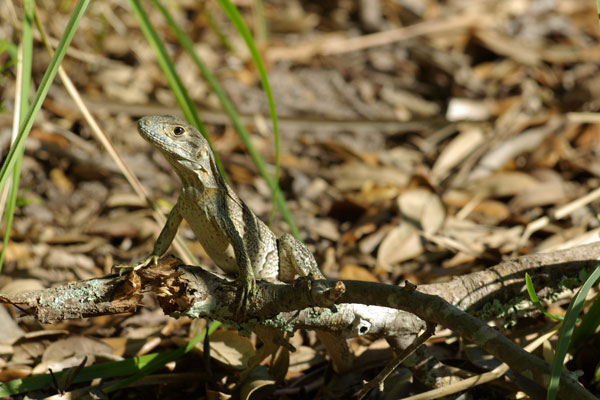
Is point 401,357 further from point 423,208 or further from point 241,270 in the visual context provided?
point 423,208

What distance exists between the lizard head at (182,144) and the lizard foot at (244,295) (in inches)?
26.9

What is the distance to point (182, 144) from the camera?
3055 millimetres

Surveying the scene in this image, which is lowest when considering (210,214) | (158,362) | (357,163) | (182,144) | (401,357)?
(357,163)

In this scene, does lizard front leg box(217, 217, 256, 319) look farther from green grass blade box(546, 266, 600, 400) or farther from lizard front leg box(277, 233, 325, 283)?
green grass blade box(546, 266, 600, 400)

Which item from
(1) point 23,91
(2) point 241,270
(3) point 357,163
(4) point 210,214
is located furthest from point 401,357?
(3) point 357,163

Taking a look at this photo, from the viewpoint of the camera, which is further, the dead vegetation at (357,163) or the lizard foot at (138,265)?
the dead vegetation at (357,163)

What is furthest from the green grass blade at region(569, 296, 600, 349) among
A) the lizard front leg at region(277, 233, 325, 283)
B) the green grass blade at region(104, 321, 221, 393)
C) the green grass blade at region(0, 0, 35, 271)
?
the green grass blade at region(0, 0, 35, 271)

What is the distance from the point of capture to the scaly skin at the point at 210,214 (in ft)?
9.79

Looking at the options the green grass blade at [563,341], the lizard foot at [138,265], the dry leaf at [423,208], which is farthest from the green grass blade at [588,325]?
the lizard foot at [138,265]

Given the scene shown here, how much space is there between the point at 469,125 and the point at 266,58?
230 cm

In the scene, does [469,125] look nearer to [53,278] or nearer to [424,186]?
[424,186]

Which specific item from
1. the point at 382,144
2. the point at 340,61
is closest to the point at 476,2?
the point at 340,61

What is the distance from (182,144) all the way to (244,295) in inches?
36.5

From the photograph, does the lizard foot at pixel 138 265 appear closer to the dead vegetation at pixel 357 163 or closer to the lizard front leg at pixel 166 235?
the lizard front leg at pixel 166 235
